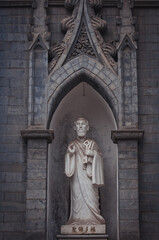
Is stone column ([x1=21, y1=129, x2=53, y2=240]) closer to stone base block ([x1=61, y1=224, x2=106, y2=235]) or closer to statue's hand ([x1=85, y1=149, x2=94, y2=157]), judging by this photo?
stone base block ([x1=61, y1=224, x2=106, y2=235])

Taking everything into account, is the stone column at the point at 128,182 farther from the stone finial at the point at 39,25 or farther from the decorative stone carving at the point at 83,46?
the stone finial at the point at 39,25

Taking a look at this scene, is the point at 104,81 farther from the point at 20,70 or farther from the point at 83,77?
the point at 20,70

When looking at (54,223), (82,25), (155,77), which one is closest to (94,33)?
(82,25)

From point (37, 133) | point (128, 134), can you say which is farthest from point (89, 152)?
point (37, 133)

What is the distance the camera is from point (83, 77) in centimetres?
1534

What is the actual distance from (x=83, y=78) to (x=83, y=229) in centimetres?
324

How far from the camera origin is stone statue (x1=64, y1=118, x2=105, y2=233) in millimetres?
14461

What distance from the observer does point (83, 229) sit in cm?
1418

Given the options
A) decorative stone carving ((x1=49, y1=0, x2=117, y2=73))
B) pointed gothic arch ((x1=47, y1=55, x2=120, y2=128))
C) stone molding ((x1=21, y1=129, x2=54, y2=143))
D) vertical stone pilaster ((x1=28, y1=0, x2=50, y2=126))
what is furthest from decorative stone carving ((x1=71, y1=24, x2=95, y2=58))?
stone molding ((x1=21, y1=129, x2=54, y2=143))

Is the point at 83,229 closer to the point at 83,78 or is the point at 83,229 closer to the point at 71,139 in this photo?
the point at 71,139

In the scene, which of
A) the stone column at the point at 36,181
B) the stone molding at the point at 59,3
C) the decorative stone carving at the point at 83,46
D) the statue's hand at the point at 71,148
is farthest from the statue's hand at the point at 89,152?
the stone molding at the point at 59,3

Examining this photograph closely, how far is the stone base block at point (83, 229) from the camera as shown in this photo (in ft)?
46.4

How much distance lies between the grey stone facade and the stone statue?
0.43 metres

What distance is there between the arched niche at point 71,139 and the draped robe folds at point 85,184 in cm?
54
